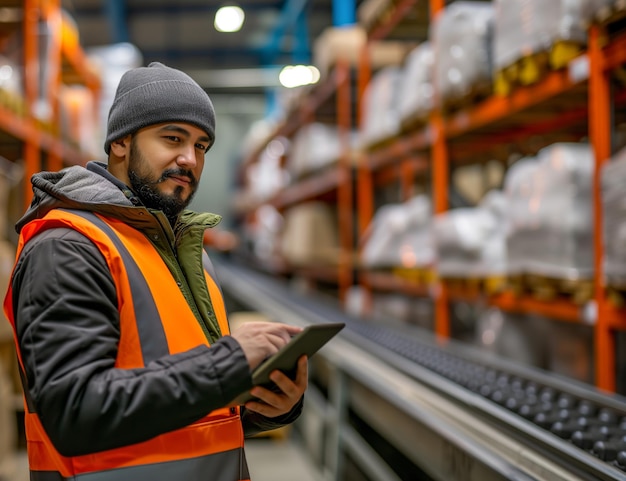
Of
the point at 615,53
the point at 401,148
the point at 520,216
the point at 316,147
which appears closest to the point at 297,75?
the point at 316,147

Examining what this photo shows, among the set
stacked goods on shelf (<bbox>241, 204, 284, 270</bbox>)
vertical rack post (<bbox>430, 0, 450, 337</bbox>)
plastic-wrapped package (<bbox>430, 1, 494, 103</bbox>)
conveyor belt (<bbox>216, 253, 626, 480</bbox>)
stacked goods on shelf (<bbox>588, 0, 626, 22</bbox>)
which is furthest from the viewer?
stacked goods on shelf (<bbox>241, 204, 284, 270</bbox>)

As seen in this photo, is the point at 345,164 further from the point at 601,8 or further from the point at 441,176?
the point at 601,8

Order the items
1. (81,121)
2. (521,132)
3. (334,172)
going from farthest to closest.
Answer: (81,121) → (334,172) → (521,132)

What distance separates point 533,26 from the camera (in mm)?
3123

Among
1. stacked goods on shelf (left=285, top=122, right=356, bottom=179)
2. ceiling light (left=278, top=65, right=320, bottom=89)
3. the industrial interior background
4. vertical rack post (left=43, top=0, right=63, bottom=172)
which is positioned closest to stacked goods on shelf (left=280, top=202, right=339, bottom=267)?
the industrial interior background

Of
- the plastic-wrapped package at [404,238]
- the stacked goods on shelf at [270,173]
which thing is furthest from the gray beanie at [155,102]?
the stacked goods on shelf at [270,173]

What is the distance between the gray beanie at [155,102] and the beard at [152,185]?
0.17ft

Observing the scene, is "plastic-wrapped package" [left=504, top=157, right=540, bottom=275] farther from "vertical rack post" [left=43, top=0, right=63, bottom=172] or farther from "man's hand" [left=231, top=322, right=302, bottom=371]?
"vertical rack post" [left=43, top=0, right=63, bottom=172]

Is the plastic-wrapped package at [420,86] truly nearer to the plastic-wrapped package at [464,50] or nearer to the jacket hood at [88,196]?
the plastic-wrapped package at [464,50]

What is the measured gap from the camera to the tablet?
1.28 meters

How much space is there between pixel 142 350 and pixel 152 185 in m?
0.33

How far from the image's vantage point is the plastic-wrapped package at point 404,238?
17.0ft

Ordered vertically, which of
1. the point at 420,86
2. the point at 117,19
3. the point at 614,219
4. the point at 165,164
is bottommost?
the point at 614,219

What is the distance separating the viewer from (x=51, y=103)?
579 centimetres
